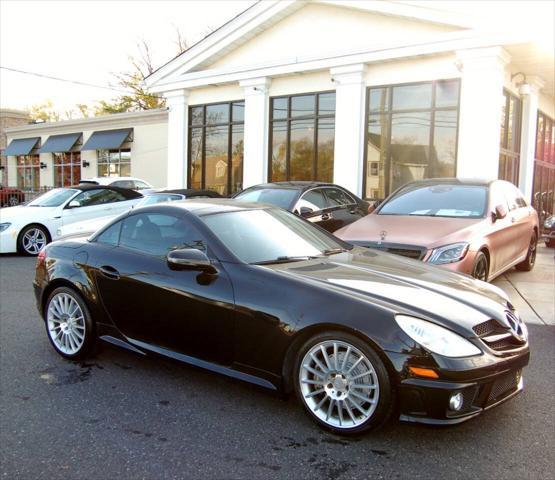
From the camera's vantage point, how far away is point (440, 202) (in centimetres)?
753

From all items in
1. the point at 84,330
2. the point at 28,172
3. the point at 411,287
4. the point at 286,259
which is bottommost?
the point at 84,330

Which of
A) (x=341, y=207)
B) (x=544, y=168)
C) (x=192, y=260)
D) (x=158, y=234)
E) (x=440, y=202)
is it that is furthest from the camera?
(x=544, y=168)

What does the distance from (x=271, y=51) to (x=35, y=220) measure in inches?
341

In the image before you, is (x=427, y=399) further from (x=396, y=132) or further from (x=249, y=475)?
(x=396, y=132)

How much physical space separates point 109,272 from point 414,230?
3803 millimetres

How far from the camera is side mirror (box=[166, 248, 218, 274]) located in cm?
377

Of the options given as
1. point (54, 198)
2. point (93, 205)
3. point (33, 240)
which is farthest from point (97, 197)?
point (33, 240)

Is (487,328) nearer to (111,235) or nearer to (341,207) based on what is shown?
(111,235)

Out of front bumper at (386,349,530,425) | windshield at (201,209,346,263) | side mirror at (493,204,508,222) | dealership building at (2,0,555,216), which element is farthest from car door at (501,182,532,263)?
front bumper at (386,349,530,425)

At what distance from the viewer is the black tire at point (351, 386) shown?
3.11 m

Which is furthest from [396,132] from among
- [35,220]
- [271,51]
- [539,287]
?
[35,220]

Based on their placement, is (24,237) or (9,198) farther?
(9,198)

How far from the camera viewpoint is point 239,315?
3611 mm

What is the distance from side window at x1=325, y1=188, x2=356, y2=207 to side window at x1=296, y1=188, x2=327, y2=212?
24 cm
